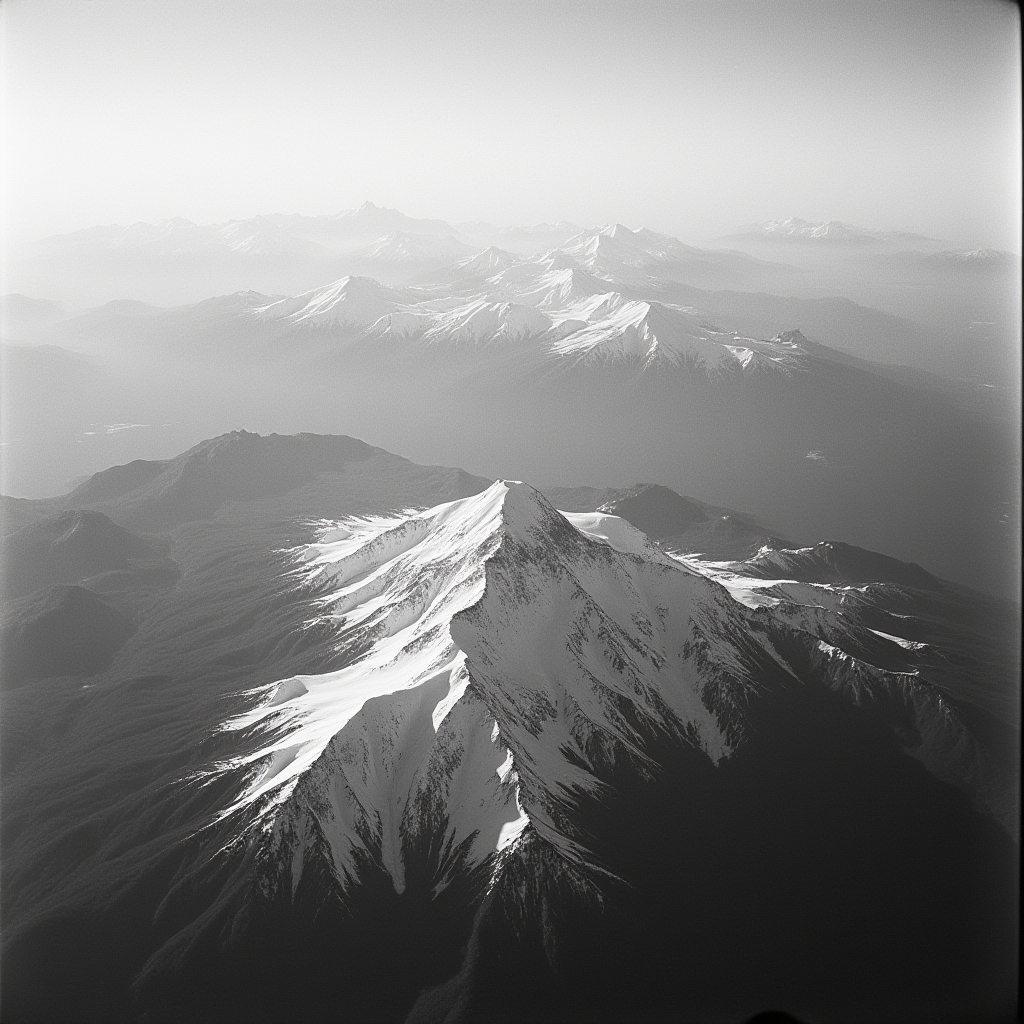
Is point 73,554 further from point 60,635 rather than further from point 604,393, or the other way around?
point 604,393

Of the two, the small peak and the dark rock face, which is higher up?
the dark rock face

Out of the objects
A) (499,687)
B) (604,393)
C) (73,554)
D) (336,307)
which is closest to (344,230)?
(336,307)

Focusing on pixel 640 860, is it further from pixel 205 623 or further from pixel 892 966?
pixel 205 623

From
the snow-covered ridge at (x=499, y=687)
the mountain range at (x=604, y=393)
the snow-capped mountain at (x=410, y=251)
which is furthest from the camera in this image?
the snow-capped mountain at (x=410, y=251)

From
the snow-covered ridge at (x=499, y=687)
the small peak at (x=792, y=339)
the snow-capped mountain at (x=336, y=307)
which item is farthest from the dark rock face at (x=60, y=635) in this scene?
the small peak at (x=792, y=339)

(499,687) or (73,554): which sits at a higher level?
(499,687)

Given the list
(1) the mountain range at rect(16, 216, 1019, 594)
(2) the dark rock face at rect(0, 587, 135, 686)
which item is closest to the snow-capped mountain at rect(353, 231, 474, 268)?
(1) the mountain range at rect(16, 216, 1019, 594)

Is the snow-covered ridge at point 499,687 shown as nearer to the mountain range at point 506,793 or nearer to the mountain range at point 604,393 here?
the mountain range at point 506,793

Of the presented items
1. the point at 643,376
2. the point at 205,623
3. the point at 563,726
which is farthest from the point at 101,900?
the point at 643,376

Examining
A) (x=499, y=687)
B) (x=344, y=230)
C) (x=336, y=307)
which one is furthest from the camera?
(x=344, y=230)

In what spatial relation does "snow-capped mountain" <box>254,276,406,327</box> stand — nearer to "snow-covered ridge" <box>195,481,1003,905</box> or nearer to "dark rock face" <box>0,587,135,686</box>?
"dark rock face" <box>0,587,135,686</box>

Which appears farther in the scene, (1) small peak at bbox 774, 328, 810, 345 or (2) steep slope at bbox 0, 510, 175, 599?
(1) small peak at bbox 774, 328, 810, 345
